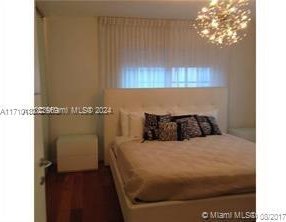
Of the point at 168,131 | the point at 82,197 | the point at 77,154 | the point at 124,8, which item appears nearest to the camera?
the point at 82,197

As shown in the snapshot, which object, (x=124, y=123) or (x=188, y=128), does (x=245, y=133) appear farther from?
(x=124, y=123)

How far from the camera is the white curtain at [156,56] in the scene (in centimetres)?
453

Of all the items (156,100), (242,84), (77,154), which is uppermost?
(242,84)

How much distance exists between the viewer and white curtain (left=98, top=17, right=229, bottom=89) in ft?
14.9

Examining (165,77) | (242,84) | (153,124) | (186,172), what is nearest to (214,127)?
(153,124)

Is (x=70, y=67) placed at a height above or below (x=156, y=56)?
below

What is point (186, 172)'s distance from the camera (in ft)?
7.72

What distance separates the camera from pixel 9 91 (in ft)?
2.00

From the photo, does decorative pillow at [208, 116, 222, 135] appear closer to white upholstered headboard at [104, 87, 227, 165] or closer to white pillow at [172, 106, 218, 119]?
white pillow at [172, 106, 218, 119]

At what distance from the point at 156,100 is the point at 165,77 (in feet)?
1.75

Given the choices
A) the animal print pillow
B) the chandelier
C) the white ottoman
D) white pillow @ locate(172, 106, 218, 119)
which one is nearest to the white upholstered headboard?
white pillow @ locate(172, 106, 218, 119)

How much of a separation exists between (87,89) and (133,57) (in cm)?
95

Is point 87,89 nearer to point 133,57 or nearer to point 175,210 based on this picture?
point 133,57
